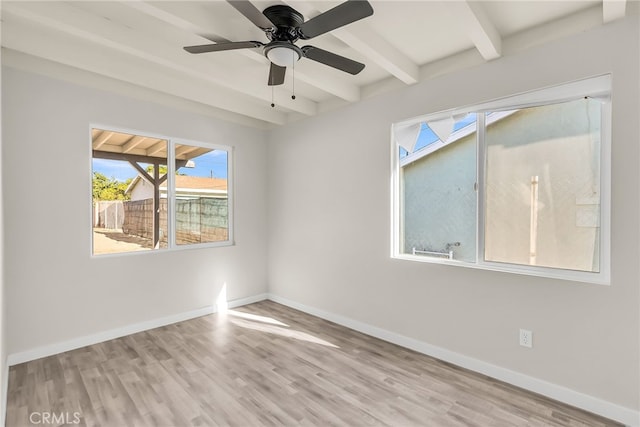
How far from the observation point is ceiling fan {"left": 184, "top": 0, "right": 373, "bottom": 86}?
5.29 feet

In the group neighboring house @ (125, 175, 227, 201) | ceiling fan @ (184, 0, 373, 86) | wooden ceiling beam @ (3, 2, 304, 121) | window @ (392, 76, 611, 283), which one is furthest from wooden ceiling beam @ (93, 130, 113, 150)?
window @ (392, 76, 611, 283)

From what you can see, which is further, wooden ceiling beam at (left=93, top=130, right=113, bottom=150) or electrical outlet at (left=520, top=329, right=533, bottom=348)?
wooden ceiling beam at (left=93, top=130, right=113, bottom=150)

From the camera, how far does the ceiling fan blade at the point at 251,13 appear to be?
5.17 feet

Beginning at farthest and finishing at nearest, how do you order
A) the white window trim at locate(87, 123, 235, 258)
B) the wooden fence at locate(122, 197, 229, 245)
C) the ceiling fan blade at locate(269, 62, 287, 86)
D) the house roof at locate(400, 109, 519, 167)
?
the wooden fence at locate(122, 197, 229, 245)
the white window trim at locate(87, 123, 235, 258)
the house roof at locate(400, 109, 519, 167)
the ceiling fan blade at locate(269, 62, 287, 86)

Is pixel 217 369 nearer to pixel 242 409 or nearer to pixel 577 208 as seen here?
pixel 242 409

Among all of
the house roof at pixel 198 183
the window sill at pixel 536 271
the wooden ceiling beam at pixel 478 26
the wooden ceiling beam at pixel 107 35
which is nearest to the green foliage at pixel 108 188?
the house roof at pixel 198 183

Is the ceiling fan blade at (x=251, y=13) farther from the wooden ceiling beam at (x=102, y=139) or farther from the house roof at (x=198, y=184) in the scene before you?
the house roof at (x=198, y=184)

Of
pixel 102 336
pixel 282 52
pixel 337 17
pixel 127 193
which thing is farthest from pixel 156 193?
pixel 337 17

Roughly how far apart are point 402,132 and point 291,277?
2.37 metres

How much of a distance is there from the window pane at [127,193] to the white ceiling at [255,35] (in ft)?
2.53

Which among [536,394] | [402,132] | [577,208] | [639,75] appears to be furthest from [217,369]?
[639,75]

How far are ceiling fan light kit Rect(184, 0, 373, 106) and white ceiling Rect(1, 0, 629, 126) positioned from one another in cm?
14

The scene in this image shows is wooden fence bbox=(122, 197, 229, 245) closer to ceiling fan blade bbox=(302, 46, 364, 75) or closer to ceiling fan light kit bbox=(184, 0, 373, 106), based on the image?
ceiling fan light kit bbox=(184, 0, 373, 106)

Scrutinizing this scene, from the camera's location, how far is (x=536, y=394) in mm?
2301
